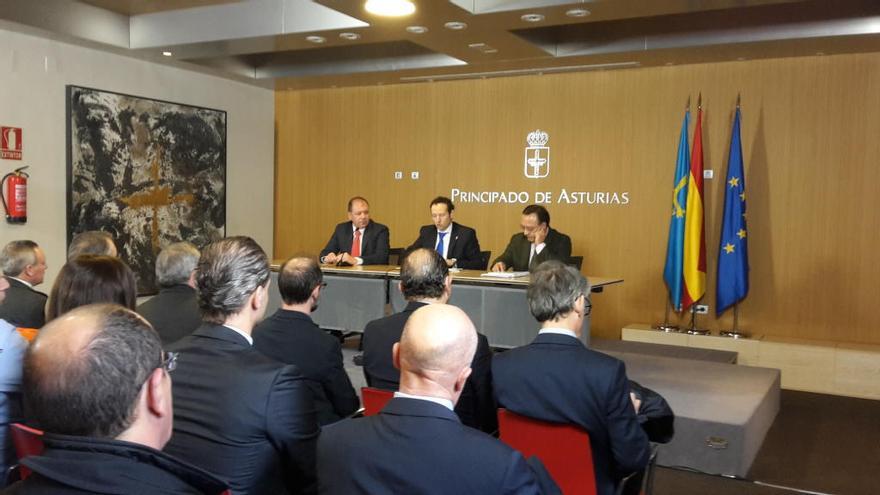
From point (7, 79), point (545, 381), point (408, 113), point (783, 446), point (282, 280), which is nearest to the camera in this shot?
point (545, 381)

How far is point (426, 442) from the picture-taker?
5.21ft

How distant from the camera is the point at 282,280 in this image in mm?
3115

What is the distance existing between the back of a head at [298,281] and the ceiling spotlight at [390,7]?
304 cm

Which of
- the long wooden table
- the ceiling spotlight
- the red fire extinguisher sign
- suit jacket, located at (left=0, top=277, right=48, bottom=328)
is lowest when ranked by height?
the long wooden table

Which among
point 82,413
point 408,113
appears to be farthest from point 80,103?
point 82,413

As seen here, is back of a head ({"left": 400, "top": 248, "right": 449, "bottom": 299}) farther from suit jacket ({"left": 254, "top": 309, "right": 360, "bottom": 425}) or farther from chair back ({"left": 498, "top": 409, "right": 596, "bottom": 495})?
chair back ({"left": 498, "top": 409, "right": 596, "bottom": 495})

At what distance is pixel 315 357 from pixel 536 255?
438 centimetres

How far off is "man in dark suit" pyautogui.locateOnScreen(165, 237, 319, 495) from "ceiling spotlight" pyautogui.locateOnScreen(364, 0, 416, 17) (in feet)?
13.0

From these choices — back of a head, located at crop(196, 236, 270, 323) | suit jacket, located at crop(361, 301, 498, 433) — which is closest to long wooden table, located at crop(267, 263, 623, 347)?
suit jacket, located at crop(361, 301, 498, 433)

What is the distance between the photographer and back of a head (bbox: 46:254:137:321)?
9.02 feet

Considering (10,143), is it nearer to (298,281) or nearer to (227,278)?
(298,281)

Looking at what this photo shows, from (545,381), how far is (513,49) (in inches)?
203

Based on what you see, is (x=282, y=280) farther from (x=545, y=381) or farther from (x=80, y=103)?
(x=80, y=103)

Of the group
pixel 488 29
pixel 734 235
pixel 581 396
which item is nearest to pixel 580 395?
pixel 581 396
